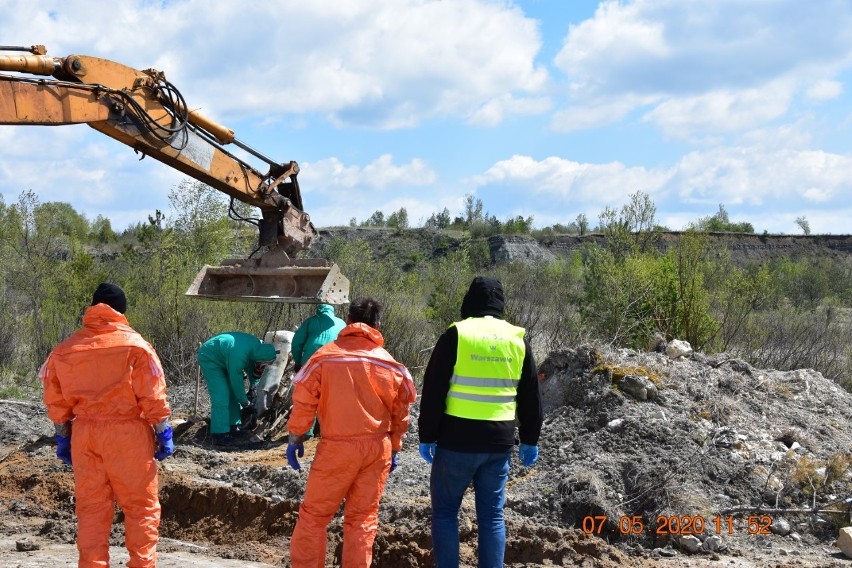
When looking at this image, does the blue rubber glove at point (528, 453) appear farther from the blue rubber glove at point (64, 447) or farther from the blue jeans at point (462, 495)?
the blue rubber glove at point (64, 447)

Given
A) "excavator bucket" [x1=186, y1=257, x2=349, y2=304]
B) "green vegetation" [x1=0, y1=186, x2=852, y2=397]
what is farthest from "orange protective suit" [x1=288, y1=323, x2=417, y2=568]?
"green vegetation" [x1=0, y1=186, x2=852, y2=397]

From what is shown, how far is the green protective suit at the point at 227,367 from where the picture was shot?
10.4 metres

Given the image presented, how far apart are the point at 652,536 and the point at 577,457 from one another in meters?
1.37

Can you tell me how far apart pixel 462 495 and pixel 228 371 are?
5751 mm

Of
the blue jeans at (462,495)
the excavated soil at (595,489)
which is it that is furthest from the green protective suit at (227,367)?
the blue jeans at (462,495)

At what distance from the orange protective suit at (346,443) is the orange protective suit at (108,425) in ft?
3.02

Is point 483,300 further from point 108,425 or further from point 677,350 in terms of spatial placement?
point 677,350

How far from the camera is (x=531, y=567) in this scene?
641cm

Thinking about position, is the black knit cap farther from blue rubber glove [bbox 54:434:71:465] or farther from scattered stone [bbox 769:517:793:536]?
scattered stone [bbox 769:517:793:536]

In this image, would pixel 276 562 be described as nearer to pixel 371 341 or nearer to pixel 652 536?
pixel 371 341

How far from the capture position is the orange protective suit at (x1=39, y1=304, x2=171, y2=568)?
5.34m

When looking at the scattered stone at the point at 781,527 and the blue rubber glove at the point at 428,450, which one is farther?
the scattered stone at the point at 781,527

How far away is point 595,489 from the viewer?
762 cm
